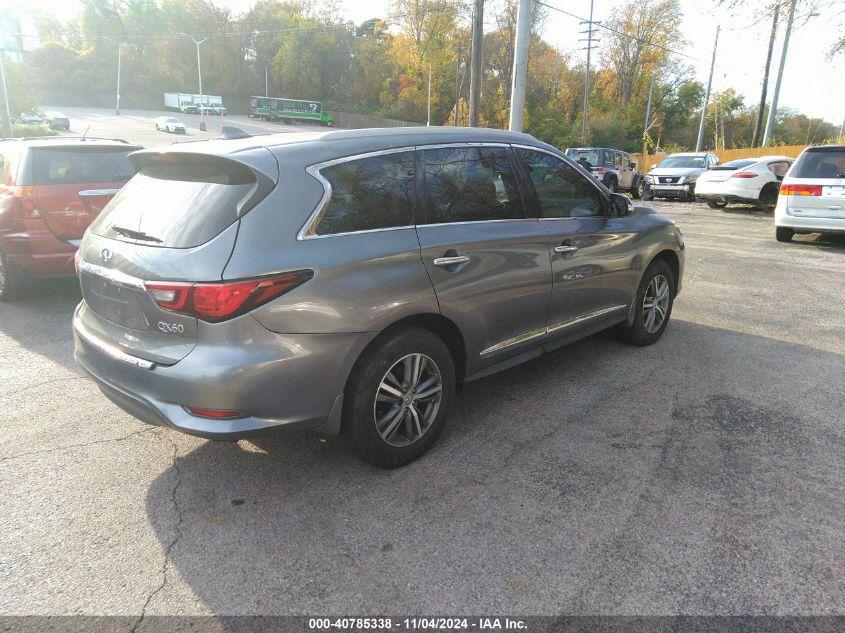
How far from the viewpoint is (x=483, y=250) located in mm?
3432

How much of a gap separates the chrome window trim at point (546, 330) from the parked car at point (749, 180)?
537 inches

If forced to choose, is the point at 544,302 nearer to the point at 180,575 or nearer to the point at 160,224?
the point at 160,224

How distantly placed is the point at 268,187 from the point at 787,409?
3.66m

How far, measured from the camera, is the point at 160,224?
2.85m

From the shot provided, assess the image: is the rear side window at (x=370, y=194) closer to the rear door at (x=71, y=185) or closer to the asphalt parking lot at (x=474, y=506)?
the asphalt parking lot at (x=474, y=506)

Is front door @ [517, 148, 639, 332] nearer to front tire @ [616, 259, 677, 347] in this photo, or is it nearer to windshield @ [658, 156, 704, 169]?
front tire @ [616, 259, 677, 347]

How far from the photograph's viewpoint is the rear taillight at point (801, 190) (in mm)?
9773

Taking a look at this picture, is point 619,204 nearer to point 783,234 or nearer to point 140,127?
point 783,234

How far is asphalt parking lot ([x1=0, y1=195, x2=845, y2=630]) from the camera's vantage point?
2.32 meters

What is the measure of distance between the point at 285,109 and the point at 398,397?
7867cm

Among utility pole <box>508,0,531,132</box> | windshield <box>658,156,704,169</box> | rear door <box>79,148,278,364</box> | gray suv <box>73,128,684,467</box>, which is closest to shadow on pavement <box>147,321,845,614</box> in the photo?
gray suv <box>73,128,684,467</box>

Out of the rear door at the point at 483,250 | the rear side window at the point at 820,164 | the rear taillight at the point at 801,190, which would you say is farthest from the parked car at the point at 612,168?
the rear door at the point at 483,250

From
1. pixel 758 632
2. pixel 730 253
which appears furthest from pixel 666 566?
pixel 730 253

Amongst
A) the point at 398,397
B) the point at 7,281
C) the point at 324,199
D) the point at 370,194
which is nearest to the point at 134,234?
the point at 324,199
